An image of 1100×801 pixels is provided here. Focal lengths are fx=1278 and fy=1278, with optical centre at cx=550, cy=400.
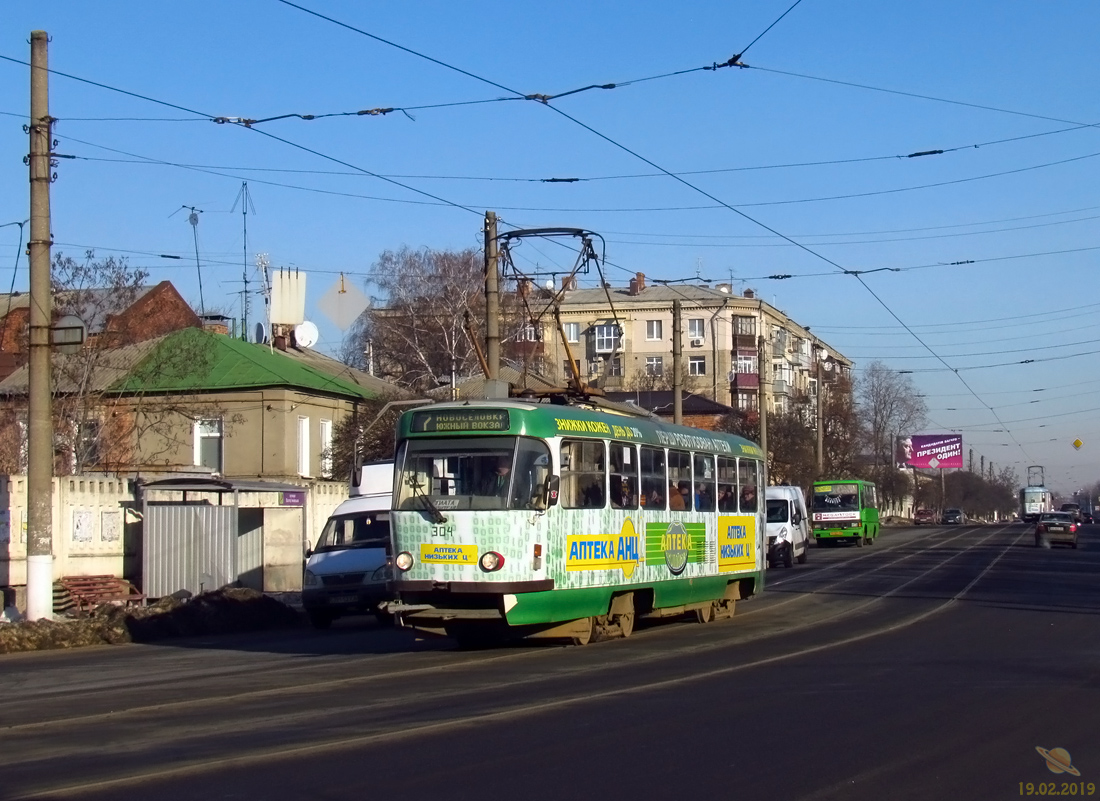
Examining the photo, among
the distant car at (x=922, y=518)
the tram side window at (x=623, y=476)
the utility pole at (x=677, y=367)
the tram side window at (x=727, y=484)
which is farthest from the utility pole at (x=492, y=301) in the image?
the distant car at (x=922, y=518)

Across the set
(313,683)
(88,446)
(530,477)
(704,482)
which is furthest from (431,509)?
(88,446)

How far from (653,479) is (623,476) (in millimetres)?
1086

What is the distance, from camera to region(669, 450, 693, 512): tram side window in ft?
61.4

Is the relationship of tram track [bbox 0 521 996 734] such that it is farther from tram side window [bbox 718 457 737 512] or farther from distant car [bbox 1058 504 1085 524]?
distant car [bbox 1058 504 1085 524]

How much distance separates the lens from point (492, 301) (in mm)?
24562

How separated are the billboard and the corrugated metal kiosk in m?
82.8

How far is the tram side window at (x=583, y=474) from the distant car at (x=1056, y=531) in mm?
39901

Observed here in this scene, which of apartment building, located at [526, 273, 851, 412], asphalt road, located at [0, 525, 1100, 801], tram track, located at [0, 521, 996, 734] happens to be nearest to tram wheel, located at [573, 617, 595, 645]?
asphalt road, located at [0, 525, 1100, 801]

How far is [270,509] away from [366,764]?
66.3ft

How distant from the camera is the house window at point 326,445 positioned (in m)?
45.9

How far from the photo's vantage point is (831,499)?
59344 millimetres

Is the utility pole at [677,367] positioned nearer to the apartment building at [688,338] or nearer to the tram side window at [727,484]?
the tram side window at [727,484]

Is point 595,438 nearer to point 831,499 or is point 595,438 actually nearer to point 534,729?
point 534,729

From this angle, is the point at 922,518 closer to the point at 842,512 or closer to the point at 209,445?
the point at 842,512
